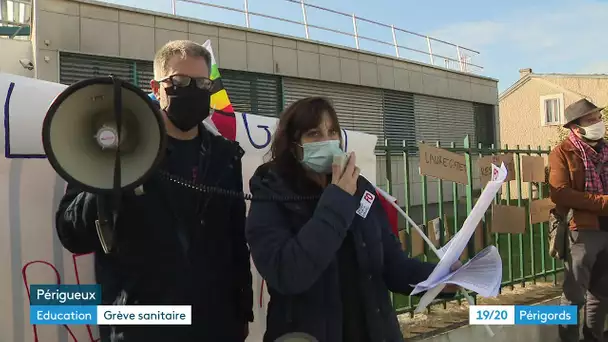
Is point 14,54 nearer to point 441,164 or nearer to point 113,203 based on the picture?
point 441,164

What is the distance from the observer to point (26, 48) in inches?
361

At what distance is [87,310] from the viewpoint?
6.39 feet

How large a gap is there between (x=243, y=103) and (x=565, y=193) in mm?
8194

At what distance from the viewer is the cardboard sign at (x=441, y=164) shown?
3.91 meters

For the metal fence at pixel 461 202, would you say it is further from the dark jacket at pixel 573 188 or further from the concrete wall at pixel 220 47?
the concrete wall at pixel 220 47

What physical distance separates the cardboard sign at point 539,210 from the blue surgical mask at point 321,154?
413 cm

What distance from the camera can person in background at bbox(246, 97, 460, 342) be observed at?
68.5 inches

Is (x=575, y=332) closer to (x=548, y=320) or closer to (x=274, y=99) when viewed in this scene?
(x=548, y=320)

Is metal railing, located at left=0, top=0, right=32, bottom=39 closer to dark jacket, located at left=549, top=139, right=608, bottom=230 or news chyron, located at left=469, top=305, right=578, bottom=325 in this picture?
dark jacket, located at left=549, top=139, right=608, bottom=230

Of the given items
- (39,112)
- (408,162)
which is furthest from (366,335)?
(408,162)

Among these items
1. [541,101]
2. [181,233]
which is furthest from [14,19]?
[541,101]

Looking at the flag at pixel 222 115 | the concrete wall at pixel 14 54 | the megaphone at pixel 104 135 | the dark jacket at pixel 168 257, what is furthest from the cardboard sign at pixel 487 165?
the concrete wall at pixel 14 54

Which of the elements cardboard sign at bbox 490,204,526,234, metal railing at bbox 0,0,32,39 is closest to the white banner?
cardboard sign at bbox 490,204,526,234

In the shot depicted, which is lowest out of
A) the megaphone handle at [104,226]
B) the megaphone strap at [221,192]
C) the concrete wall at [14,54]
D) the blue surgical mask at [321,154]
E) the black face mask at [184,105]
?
the megaphone handle at [104,226]
